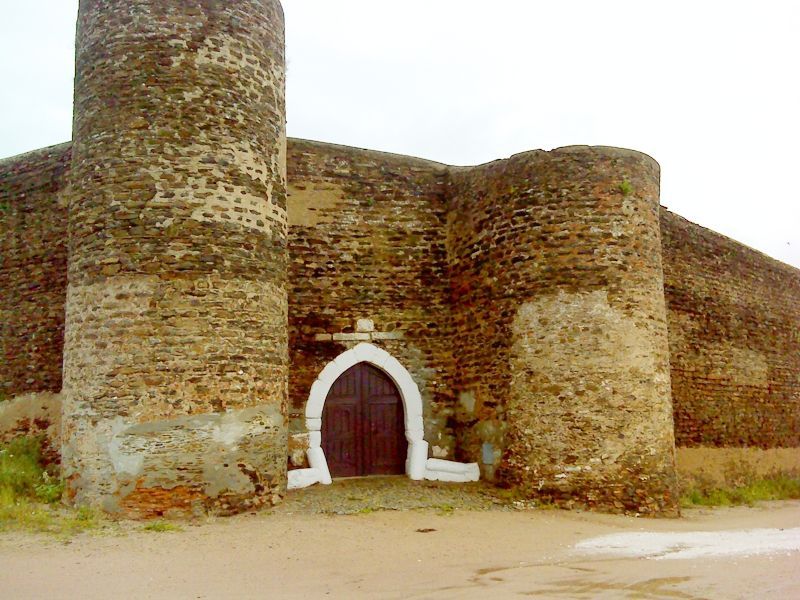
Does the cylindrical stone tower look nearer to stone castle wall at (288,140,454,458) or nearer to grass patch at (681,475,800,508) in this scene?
stone castle wall at (288,140,454,458)

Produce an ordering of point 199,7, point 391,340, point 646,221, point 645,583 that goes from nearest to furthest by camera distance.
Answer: point 645,583
point 199,7
point 646,221
point 391,340

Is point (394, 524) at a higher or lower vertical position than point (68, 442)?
lower

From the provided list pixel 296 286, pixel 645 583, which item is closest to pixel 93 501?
pixel 296 286

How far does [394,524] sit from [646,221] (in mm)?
5298

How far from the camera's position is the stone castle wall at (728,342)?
13.2 m

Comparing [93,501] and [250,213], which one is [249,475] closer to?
[93,501]

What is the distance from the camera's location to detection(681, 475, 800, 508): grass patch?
40.8 ft

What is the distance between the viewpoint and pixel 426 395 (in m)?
11.6

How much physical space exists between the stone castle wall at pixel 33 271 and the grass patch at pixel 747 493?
9192 millimetres

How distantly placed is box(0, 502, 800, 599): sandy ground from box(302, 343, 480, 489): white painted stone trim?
6.32 feet

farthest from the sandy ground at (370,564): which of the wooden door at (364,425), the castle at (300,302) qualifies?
the wooden door at (364,425)

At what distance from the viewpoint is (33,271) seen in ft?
35.9

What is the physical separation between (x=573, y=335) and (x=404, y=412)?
2.76m

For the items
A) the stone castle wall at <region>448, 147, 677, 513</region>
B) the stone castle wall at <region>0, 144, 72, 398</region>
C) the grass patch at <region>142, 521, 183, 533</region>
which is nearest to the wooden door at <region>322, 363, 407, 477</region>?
the stone castle wall at <region>448, 147, 677, 513</region>
